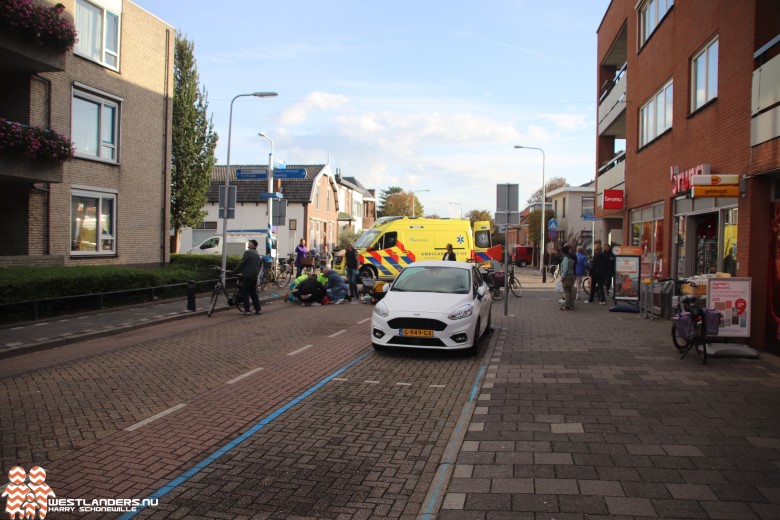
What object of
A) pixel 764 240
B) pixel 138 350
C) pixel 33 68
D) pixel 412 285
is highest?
pixel 33 68

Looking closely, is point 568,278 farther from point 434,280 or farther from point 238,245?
point 238,245

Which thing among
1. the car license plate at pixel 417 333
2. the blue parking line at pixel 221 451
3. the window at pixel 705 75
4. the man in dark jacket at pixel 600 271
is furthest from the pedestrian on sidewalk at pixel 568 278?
the blue parking line at pixel 221 451

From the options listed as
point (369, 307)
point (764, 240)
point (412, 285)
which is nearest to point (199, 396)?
point (412, 285)

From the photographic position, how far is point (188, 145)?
3056 centimetres

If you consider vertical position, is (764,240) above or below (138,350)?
above

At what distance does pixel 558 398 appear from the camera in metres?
6.72

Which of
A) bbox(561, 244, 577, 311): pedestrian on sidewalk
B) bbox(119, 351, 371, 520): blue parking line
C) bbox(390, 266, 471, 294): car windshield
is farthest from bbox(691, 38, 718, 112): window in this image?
bbox(119, 351, 371, 520): blue parking line

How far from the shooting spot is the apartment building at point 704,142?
9789 mm

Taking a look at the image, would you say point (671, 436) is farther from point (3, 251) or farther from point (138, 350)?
point (3, 251)

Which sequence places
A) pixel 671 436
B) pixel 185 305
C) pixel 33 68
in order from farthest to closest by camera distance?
pixel 185 305
pixel 33 68
pixel 671 436

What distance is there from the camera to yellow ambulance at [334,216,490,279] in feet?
76.4

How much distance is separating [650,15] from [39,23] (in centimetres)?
1674

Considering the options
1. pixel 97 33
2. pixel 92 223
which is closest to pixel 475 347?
pixel 92 223

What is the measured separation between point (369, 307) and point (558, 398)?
36.2ft
